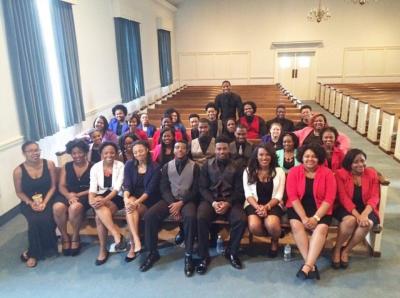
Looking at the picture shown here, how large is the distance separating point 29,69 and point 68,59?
0.98 m

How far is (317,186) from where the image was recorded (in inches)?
113

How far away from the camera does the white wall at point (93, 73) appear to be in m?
3.88

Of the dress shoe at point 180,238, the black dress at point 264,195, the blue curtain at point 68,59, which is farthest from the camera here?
the blue curtain at point 68,59

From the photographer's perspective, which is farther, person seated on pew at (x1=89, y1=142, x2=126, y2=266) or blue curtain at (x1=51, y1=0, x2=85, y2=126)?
blue curtain at (x1=51, y1=0, x2=85, y2=126)

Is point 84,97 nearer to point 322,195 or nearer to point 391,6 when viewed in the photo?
point 322,195

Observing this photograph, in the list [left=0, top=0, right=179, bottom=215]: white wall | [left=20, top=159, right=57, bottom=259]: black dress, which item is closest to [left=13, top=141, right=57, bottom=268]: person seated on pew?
[left=20, top=159, right=57, bottom=259]: black dress

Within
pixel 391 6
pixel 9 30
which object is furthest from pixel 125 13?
pixel 391 6

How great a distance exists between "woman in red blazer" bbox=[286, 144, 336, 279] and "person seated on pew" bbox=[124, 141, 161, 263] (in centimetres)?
→ 117

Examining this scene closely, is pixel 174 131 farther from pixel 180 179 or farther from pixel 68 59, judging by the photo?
pixel 68 59

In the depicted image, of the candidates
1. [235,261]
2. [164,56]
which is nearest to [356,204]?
[235,261]

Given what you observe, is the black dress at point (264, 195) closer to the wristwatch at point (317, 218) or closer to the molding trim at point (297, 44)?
the wristwatch at point (317, 218)

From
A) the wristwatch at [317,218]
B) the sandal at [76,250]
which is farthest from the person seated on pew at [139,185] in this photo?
the wristwatch at [317,218]

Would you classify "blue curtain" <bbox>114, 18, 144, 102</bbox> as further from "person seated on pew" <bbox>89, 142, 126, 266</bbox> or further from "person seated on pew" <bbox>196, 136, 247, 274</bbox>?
"person seated on pew" <bbox>196, 136, 247, 274</bbox>

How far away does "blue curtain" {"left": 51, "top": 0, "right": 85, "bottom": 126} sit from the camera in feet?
15.9
